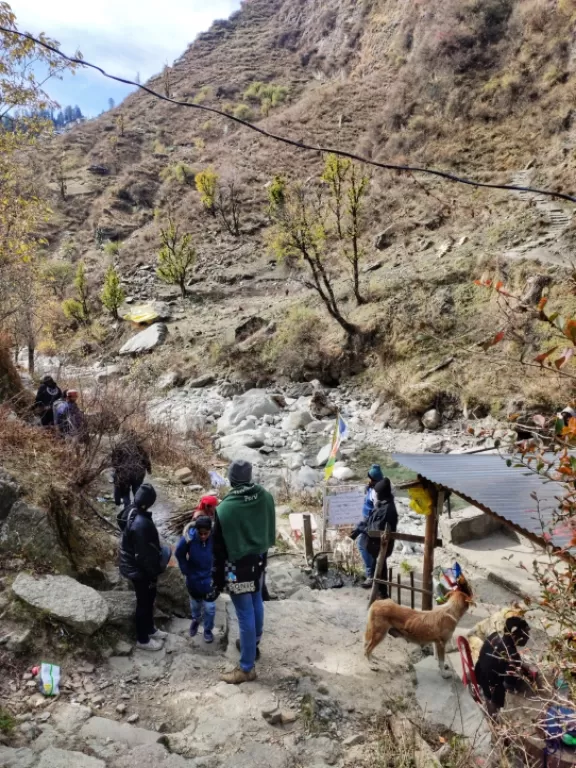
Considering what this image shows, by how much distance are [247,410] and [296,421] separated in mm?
1545

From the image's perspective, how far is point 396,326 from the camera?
1570 centimetres

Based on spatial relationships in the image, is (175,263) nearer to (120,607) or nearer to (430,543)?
(430,543)

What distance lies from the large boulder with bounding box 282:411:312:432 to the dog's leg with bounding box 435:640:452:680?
9.25m

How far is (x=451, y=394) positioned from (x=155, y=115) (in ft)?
178

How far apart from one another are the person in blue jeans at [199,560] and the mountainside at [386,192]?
2575 mm

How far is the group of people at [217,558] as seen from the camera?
346 cm

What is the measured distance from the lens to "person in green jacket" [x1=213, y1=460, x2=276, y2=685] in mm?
3436

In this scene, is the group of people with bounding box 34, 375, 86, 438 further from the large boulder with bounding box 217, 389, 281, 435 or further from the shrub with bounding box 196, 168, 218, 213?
the shrub with bounding box 196, 168, 218, 213

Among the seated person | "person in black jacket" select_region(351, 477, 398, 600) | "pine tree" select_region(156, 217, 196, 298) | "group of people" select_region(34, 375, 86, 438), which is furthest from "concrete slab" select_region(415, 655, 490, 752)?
"pine tree" select_region(156, 217, 196, 298)

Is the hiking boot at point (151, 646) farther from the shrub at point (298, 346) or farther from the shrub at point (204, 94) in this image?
the shrub at point (204, 94)

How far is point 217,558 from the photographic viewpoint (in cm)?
348

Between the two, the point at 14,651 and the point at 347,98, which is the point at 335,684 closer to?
the point at 14,651

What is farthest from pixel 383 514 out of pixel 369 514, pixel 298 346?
pixel 298 346

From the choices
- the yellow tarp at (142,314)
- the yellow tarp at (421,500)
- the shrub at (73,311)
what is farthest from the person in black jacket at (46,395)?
the shrub at (73,311)
